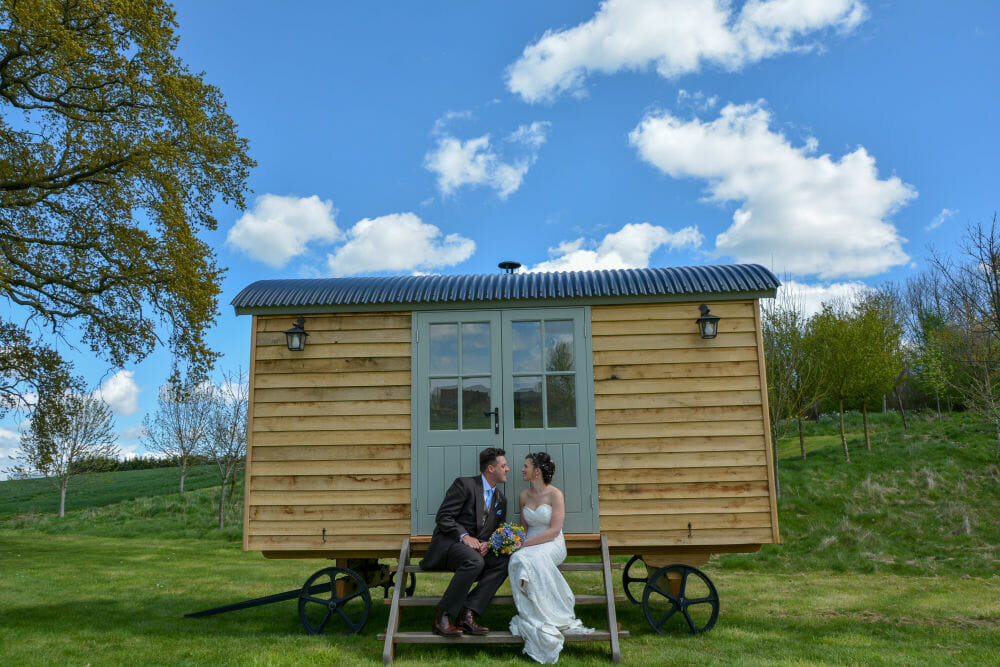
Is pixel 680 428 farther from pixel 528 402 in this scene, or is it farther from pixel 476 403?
pixel 476 403

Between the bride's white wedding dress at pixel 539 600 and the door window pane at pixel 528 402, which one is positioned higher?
the door window pane at pixel 528 402

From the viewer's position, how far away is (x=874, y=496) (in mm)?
13586

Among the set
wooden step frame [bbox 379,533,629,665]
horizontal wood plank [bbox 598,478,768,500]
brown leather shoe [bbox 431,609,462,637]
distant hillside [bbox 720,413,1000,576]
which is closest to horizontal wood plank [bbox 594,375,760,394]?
horizontal wood plank [bbox 598,478,768,500]

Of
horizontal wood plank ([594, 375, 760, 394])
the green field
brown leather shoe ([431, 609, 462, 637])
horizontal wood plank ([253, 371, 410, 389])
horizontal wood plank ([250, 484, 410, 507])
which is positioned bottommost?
the green field

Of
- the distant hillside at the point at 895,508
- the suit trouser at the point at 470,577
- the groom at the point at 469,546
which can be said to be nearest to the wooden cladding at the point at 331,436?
the groom at the point at 469,546

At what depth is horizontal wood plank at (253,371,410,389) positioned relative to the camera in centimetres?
630

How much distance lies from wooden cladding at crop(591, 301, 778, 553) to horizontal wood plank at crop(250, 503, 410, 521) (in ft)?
6.21

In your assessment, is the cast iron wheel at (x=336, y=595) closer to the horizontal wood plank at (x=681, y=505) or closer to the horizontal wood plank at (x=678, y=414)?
the horizontal wood plank at (x=681, y=505)

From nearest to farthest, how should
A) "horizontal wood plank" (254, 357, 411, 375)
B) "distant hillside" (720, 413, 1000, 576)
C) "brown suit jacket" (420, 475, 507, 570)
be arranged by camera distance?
"brown suit jacket" (420, 475, 507, 570), "horizontal wood plank" (254, 357, 411, 375), "distant hillside" (720, 413, 1000, 576)

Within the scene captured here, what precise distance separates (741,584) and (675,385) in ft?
15.7

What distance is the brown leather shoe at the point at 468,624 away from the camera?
5340 millimetres

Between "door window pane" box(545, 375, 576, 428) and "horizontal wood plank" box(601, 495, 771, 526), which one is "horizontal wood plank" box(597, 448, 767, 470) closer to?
"horizontal wood plank" box(601, 495, 771, 526)

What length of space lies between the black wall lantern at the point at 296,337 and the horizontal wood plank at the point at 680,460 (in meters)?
2.97

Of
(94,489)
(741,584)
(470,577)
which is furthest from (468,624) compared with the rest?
(94,489)
